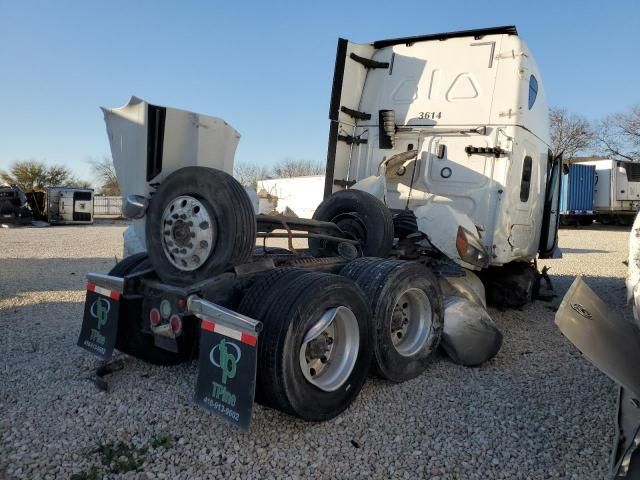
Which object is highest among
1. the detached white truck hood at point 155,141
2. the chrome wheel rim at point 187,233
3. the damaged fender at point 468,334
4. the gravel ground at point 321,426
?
the detached white truck hood at point 155,141

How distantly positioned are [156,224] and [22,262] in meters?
8.84

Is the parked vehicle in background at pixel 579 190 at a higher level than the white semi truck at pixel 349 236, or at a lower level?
higher

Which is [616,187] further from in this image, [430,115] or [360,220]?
[360,220]

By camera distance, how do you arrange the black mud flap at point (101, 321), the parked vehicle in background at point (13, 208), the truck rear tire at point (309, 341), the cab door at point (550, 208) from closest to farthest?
the truck rear tire at point (309, 341) → the black mud flap at point (101, 321) → the cab door at point (550, 208) → the parked vehicle in background at point (13, 208)

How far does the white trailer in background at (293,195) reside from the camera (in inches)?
1043

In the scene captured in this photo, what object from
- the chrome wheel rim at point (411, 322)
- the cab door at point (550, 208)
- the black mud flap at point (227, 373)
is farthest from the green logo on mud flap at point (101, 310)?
the cab door at point (550, 208)

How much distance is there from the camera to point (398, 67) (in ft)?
20.2

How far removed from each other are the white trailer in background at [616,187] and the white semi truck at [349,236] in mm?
21270

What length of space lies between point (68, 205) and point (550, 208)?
23.7m

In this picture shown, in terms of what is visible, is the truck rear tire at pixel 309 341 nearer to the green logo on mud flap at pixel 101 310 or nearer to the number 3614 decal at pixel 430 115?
the green logo on mud flap at pixel 101 310

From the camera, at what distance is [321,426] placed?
116 inches

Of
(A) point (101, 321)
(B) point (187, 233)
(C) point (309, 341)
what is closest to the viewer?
(C) point (309, 341)

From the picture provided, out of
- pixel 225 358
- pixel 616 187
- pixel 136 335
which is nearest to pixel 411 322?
pixel 225 358

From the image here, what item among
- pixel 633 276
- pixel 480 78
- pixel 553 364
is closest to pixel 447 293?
pixel 553 364
